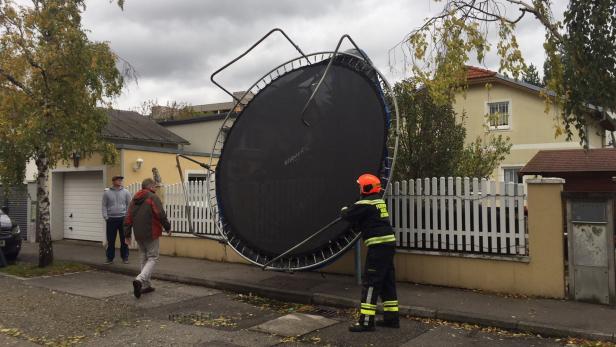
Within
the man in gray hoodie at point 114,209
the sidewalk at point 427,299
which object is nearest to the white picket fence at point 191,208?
the sidewalk at point 427,299

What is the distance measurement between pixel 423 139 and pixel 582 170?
225 inches

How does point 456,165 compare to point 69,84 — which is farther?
point 456,165

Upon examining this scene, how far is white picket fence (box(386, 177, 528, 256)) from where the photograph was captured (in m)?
7.05

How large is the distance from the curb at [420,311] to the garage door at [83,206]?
572 centimetres

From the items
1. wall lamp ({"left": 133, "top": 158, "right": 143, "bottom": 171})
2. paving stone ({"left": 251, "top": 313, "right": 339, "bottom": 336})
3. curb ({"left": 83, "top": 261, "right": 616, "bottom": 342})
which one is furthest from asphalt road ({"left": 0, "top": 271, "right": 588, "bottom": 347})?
wall lamp ({"left": 133, "top": 158, "right": 143, "bottom": 171})

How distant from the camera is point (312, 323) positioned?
6180mm

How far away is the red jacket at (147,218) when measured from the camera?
7.79 meters

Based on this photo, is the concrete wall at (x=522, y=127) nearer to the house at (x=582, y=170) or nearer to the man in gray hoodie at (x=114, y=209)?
the house at (x=582, y=170)

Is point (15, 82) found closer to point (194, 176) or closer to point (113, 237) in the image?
point (113, 237)

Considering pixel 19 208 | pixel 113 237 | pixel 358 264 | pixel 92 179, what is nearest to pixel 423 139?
pixel 358 264

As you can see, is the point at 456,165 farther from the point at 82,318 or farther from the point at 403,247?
the point at 82,318

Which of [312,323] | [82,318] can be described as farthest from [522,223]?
[82,318]

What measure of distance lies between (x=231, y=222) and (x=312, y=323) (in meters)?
2.41

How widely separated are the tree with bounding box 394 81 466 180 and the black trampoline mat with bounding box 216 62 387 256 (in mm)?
2843
